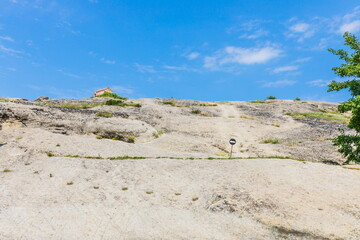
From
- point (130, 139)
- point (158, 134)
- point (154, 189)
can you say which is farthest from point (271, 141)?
point (154, 189)

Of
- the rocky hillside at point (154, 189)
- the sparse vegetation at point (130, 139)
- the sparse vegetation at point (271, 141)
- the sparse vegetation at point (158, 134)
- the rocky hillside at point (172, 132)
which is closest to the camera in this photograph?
the rocky hillside at point (154, 189)

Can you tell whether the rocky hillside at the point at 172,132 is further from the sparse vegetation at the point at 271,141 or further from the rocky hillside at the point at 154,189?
the rocky hillside at the point at 154,189

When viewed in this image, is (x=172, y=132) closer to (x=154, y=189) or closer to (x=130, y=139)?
(x=130, y=139)

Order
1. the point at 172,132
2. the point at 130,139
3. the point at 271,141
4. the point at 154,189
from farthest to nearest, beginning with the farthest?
the point at 172,132 < the point at 271,141 < the point at 130,139 < the point at 154,189

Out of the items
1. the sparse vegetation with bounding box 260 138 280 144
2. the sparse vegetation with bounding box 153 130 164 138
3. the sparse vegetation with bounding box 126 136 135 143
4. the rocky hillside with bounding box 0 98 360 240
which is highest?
the sparse vegetation with bounding box 153 130 164 138

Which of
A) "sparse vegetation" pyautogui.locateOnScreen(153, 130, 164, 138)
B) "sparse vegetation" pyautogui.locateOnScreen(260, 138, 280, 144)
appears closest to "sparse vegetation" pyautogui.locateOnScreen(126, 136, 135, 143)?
"sparse vegetation" pyautogui.locateOnScreen(153, 130, 164, 138)

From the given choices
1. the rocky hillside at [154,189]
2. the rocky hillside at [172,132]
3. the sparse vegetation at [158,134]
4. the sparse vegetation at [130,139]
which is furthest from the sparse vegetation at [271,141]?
the sparse vegetation at [130,139]

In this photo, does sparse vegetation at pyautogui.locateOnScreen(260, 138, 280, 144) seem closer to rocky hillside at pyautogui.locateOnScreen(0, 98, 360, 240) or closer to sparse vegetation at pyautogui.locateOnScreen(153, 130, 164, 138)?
rocky hillside at pyautogui.locateOnScreen(0, 98, 360, 240)

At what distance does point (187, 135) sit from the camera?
1679 inches

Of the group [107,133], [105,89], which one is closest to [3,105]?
[107,133]

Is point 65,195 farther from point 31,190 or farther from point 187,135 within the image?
point 187,135

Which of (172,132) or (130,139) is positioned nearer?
(130,139)

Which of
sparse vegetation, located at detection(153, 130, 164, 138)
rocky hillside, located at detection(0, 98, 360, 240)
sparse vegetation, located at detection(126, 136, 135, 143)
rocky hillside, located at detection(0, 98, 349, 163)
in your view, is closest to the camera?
rocky hillside, located at detection(0, 98, 360, 240)

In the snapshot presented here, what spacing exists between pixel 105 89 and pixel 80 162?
110427 millimetres
